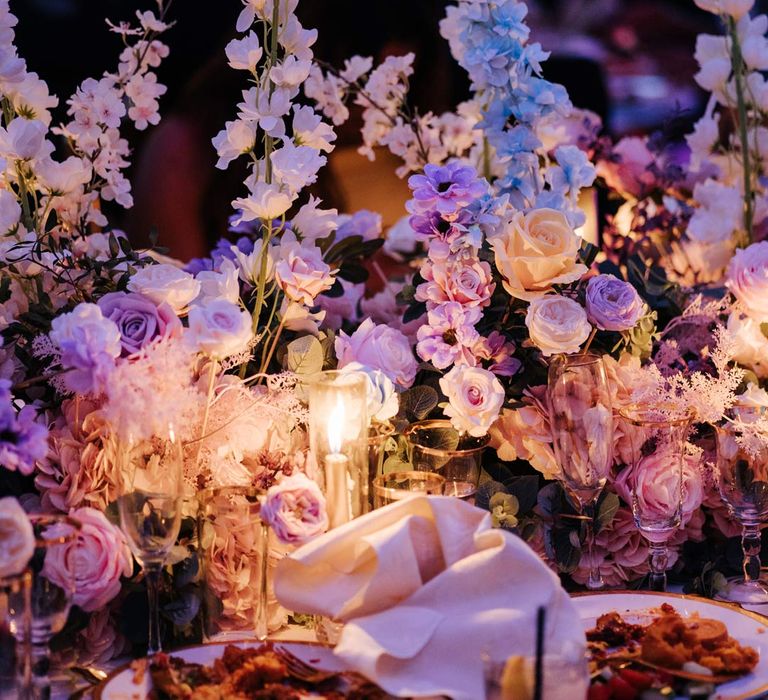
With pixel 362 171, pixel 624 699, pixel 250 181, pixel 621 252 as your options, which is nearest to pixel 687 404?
pixel 624 699

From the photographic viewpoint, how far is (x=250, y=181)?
1405 mm

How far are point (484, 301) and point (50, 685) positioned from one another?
66 cm

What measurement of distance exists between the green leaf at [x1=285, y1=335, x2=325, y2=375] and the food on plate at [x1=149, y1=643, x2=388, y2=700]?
1.37ft

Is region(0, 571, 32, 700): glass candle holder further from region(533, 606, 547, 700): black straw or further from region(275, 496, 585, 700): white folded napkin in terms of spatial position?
region(533, 606, 547, 700): black straw

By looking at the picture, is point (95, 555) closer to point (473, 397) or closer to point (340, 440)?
point (340, 440)

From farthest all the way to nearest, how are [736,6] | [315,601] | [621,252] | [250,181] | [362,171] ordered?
1. [362,171]
2. [621,252]
3. [736,6]
4. [250,181]
5. [315,601]

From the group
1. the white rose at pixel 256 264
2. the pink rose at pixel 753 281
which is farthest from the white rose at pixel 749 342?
the white rose at pixel 256 264

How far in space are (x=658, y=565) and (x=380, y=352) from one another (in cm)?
42

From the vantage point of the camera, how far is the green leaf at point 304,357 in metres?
1.46

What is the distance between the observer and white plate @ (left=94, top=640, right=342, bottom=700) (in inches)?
42.5

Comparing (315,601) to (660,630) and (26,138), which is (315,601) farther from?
(26,138)

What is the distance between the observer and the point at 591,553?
1.44m

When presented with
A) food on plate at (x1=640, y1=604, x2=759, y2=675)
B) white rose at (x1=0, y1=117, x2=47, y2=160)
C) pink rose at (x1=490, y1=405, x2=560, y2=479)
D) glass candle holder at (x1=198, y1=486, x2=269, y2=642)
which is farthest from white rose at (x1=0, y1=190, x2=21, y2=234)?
food on plate at (x1=640, y1=604, x2=759, y2=675)

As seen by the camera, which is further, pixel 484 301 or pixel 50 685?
pixel 484 301
